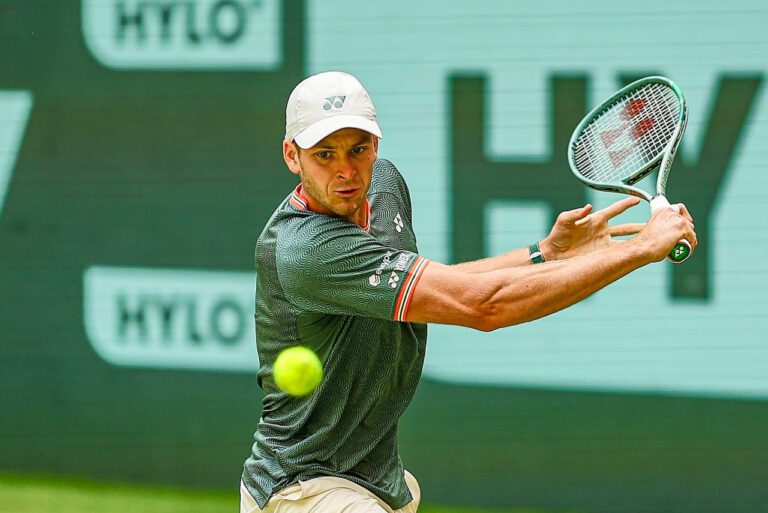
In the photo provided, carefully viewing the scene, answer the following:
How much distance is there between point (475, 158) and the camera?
20.9 feet

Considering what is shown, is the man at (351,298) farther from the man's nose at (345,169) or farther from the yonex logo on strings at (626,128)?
the yonex logo on strings at (626,128)

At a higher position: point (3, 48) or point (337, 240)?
point (3, 48)

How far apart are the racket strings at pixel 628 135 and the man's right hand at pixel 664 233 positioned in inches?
22.8

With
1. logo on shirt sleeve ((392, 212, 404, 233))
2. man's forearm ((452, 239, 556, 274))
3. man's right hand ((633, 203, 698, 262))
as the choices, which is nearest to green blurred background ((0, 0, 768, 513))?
man's forearm ((452, 239, 556, 274))

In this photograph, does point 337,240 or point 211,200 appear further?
point 211,200

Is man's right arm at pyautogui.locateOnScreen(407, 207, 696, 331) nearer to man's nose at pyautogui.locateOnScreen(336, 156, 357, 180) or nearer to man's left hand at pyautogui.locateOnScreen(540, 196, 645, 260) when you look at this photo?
man's nose at pyautogui.locateOnScreen(336, 156, 357, 180)

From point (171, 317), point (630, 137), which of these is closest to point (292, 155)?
point (630, 137)

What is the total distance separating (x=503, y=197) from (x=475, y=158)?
0.26 metres

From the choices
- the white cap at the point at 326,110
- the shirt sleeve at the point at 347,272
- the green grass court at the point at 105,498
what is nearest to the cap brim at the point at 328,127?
the white cap at the point at 326,110

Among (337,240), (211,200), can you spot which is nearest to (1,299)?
(211,200)

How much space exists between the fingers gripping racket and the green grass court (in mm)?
2931

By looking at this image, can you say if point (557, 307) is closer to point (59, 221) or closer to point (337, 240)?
point (337, 240)

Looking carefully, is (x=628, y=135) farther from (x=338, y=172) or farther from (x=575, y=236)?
(x=338, y=172)

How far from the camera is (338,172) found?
10.9 feet
